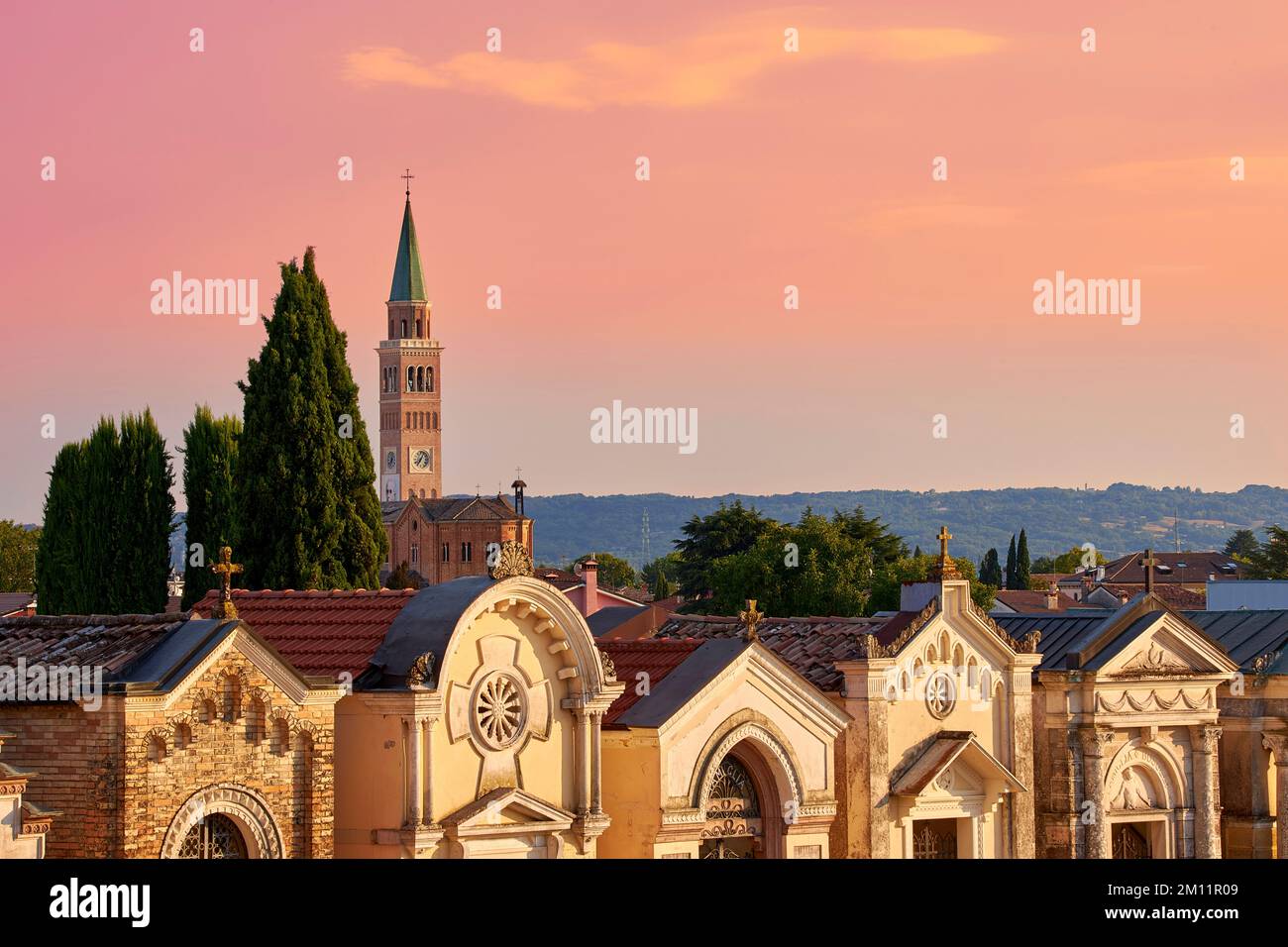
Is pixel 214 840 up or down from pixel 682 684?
down

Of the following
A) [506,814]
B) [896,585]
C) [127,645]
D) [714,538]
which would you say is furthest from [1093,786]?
[714,538]

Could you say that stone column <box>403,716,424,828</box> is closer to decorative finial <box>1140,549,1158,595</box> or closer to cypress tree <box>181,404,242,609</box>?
decorative finial <box>1140,549,1158,595</box>

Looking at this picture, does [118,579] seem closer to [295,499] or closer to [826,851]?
[295,499]

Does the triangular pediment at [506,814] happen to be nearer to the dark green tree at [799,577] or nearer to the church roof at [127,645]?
the church roof at [127,645]

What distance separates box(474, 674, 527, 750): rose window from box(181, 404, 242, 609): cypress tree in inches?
1242

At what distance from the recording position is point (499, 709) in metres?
37.8

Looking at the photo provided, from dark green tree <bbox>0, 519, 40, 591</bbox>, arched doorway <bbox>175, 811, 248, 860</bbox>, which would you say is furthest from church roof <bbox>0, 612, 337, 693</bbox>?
dark green tree <bbox>0, 519, 40, 591</bbox>

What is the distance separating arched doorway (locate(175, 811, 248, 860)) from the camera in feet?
112

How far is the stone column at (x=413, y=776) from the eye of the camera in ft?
119

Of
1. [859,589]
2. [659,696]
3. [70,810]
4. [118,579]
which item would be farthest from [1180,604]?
[70,810]

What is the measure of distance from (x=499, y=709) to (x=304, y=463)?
32364 millimetres

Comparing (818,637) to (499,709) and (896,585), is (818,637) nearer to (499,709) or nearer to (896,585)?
(499,709)

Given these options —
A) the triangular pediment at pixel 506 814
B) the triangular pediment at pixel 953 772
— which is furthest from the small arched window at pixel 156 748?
the triangular pediment at pixel 953 772

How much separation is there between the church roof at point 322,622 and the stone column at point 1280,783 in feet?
62.5
